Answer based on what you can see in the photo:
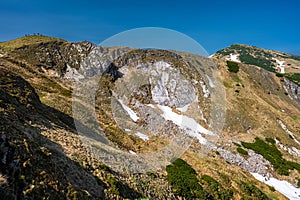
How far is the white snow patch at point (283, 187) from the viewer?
3312cm

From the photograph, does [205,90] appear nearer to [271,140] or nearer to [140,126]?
[271,140]

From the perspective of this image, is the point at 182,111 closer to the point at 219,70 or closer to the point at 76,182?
the point at 219,70

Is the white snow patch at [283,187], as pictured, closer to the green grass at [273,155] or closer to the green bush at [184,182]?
the green grass at [273,155]

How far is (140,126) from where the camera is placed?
1718 inches

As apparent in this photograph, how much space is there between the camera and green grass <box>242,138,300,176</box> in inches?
1645

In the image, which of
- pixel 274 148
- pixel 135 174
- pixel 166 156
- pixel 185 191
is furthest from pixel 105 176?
pixel 274 148

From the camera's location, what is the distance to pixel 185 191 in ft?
66.4

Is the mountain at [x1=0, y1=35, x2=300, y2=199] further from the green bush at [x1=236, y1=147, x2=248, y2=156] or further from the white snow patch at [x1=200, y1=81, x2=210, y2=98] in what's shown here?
the white snow patch at [x1=200, y1=81, x2=210, y2=98]

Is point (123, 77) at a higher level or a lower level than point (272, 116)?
higher

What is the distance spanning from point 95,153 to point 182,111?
49.6m

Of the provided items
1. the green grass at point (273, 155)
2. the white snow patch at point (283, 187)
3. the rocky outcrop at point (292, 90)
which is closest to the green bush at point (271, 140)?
the green grass at point (273, 155)

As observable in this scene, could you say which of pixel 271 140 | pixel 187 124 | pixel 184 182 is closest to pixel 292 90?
pixel 271 140

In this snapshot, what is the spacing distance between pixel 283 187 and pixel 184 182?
2442 centimetres

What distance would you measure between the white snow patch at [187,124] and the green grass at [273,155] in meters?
9.87
